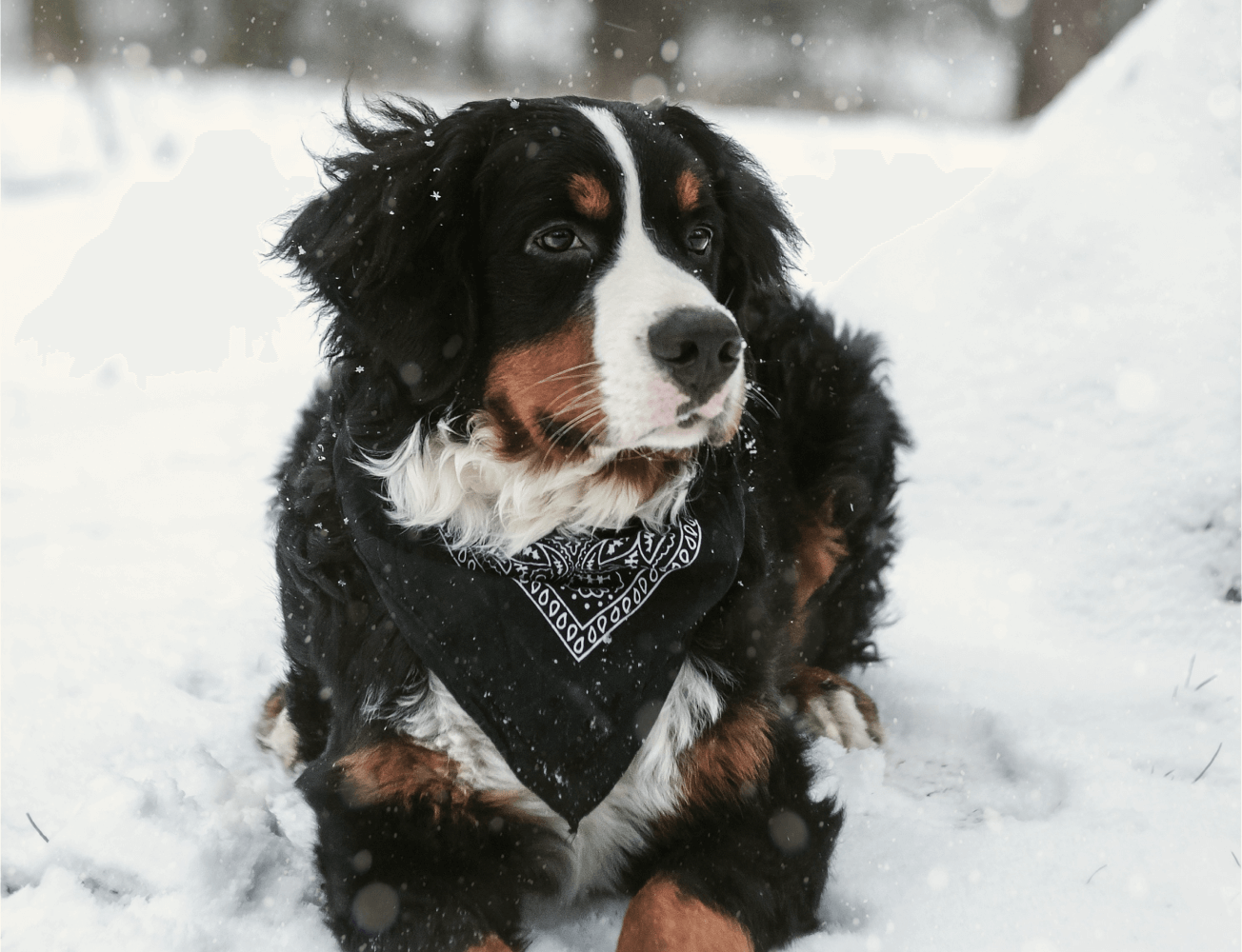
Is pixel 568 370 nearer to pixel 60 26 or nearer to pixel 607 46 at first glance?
pixel 607 46

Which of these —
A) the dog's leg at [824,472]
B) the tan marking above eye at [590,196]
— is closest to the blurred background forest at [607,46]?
the dog's leg at [824,472]

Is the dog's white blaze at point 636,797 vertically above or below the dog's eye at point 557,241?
below

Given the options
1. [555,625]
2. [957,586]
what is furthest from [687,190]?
[957,586]

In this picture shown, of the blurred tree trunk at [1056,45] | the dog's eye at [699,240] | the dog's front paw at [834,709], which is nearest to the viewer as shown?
the dog's eye at [699,240]

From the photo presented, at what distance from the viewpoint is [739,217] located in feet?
9.13

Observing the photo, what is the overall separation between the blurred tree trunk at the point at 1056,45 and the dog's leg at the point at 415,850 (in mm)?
9780

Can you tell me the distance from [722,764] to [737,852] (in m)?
0.20

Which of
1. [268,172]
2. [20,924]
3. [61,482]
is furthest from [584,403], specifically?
[268,172]

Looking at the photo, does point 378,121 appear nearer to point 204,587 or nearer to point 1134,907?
point 204,587

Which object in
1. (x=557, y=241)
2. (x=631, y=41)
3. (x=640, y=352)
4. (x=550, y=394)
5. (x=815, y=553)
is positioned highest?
(x=557, y=241)

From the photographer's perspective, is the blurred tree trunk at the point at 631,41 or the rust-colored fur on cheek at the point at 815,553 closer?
the rust-colored fur on cheek at the point at 815,553

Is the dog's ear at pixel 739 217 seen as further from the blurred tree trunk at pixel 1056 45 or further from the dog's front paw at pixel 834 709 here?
the blurred tree trunk at pixel 1056 45

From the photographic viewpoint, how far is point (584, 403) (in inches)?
83.4

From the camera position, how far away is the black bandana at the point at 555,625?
87.3 inches
